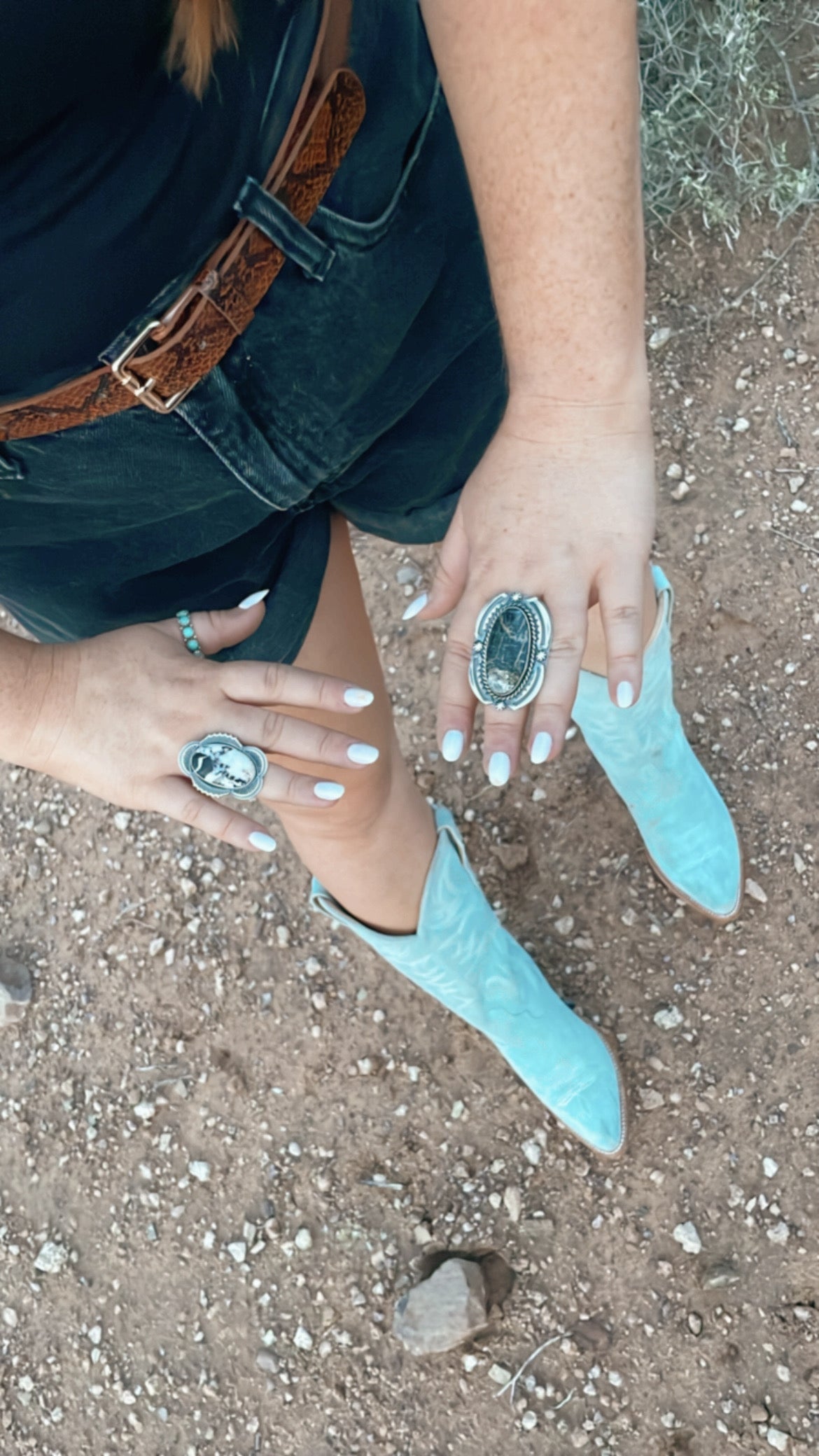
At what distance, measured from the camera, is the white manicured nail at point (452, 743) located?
3.81 feet

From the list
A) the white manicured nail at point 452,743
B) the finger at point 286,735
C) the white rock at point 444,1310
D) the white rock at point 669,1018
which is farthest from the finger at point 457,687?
the white rock at point 444,1310

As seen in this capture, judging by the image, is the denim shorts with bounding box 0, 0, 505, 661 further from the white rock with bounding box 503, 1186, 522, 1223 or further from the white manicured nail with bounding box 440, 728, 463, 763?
the white rock with bounding box 503, 1186, 522, 1223

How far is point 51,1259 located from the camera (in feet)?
7.95

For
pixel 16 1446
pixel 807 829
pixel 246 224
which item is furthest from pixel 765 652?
pixel 16 1446

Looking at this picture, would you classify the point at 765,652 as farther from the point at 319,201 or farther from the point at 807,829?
the point at 319,201

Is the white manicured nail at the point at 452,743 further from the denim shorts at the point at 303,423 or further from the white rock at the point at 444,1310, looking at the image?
the white rock at the point at 444,1310

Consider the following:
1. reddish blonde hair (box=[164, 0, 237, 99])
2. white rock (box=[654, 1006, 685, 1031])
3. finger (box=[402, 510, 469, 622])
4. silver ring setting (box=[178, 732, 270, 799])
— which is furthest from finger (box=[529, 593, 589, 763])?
white rock (box=[654, 1006, 685, 1031])

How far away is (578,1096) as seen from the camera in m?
2.12

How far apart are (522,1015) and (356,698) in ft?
3.76

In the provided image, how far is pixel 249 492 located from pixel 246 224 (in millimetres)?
289

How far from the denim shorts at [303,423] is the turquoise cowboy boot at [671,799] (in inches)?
25.3

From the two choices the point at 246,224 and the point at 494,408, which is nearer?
the point at 246,224

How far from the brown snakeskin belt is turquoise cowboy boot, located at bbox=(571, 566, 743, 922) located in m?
1.03

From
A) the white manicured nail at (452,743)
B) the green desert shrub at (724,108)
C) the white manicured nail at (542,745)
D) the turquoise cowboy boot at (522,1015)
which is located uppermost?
the white manicured nail at (452,743)
